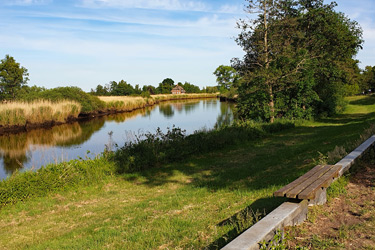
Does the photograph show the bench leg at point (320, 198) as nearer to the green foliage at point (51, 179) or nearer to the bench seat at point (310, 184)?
the bench seat at point (310, 184)

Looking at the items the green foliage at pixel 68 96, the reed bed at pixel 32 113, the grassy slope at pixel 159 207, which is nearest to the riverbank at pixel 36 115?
the reed bed at pixel 32 113

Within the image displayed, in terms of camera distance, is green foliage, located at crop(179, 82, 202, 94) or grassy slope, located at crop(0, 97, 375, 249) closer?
grassy slope, located at crop(0, 97, 375, 249)

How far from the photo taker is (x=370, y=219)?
3.77m

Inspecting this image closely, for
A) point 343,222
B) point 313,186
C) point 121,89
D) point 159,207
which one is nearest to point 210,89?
point 121,89

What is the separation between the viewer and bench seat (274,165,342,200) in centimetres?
375

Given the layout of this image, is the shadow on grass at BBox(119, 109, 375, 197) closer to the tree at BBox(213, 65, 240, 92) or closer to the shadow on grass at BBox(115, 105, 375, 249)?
the shadow on grass at BBox(115, 105, 375, 249)

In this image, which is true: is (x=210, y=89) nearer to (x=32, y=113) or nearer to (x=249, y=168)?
(x=32, y=113)

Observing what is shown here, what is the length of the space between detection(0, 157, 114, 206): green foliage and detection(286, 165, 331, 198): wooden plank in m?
6.01

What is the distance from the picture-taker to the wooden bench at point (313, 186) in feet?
12.3

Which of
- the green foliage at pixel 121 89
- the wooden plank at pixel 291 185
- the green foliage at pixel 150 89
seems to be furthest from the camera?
the green foliage at pixel 150 89

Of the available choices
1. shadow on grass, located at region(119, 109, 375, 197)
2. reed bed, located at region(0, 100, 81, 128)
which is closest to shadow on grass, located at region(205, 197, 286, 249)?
shadow on grass, located at region(119, 109, 375, 197)

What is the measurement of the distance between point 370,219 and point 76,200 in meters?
6.18

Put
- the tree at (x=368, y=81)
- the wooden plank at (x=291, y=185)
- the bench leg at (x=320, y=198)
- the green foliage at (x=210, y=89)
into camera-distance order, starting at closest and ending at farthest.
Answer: the wooden plank at (x=291, y=185)
the bench leg at (x=320, y=198)
the tree at (x=368, y=81)
the green foliage at (x=210, y=89)

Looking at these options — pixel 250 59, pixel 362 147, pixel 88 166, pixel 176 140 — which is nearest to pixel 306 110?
pixel 250 59
